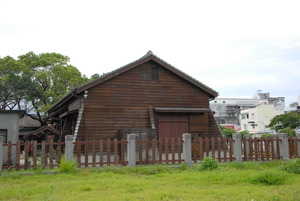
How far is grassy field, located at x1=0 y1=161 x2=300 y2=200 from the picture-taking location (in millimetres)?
7371

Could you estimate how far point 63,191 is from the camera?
798 centimetres

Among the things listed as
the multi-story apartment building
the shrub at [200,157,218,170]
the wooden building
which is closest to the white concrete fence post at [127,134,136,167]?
the shrub at [200,157,218,170]

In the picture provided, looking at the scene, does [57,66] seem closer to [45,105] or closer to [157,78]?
[45,105]

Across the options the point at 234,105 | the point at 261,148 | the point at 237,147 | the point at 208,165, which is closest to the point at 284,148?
the point at 261,148

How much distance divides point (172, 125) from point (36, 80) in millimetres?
23925

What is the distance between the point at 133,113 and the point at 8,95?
23.6m

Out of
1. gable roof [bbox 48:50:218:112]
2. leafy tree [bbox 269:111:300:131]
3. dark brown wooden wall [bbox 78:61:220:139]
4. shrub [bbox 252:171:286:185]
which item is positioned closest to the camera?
shrub [bbox 252:171:286:185]

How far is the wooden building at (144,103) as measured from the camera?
16703mm

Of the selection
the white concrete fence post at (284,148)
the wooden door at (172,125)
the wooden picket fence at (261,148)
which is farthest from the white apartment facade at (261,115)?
the wooden picket fence at (261,148)

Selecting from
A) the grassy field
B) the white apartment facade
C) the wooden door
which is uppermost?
the white apartment facade

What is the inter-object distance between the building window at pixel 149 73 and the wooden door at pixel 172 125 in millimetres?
2433

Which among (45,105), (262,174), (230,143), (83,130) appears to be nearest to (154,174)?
(262,174)

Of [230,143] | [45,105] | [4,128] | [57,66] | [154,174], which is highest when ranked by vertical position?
[57,66]

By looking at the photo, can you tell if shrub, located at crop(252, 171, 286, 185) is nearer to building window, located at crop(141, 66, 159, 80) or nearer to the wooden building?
the wooden building
